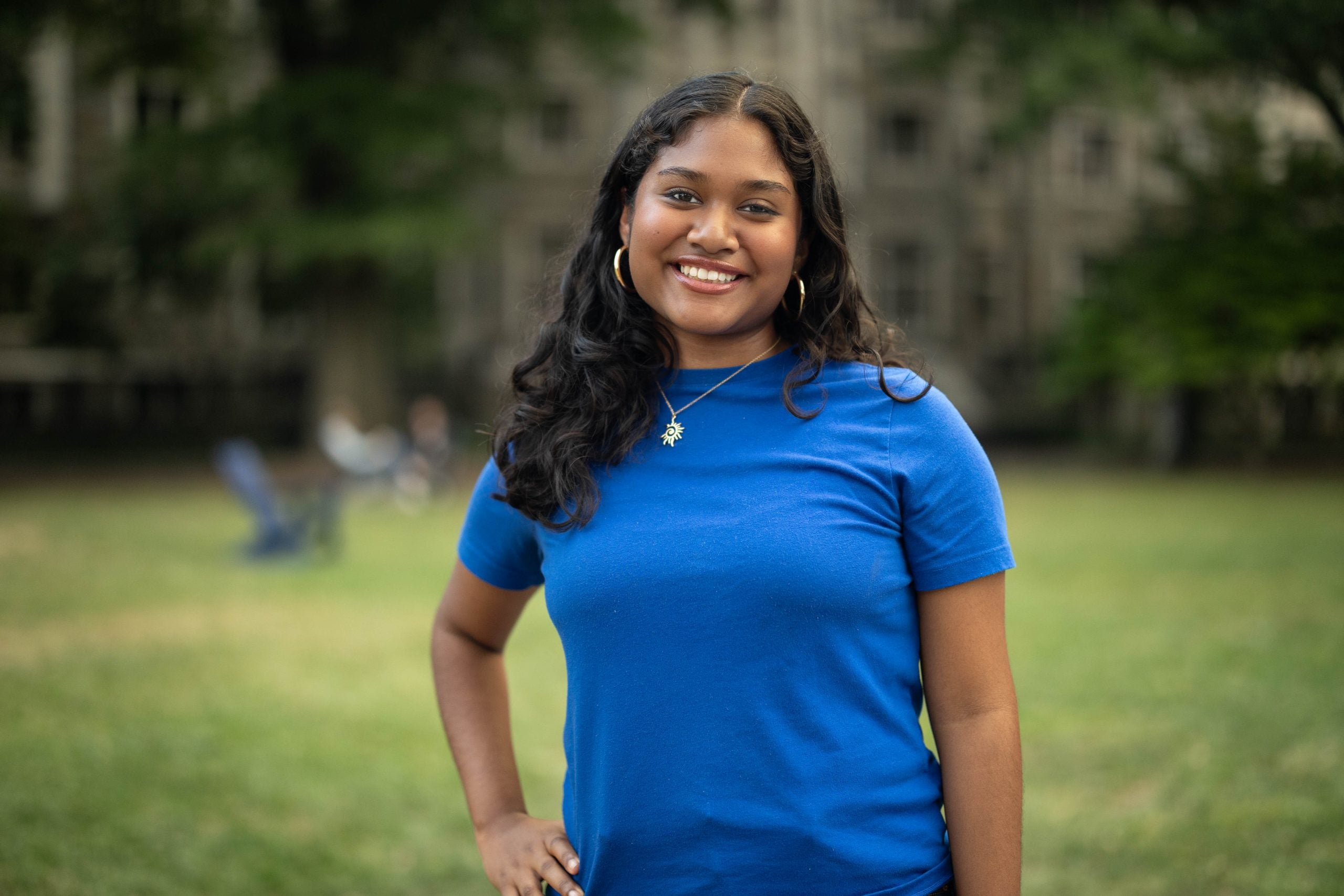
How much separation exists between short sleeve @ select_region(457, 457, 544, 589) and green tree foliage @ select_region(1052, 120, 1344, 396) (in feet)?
45.6

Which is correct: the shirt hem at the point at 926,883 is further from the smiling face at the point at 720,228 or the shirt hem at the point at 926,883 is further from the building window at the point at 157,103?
the building window at the point at 157,103

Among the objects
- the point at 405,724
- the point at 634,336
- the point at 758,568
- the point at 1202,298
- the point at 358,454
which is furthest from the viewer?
the point at 1202,298

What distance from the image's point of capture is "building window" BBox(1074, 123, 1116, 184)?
3494 centimetres

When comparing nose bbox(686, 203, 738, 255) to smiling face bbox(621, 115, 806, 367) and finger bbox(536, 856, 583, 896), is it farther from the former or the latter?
finger bbox(536, 856, 583, 896)

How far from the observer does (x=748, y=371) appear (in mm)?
1876

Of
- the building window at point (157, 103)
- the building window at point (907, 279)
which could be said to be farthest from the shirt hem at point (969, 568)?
the building window at point (907, 279)

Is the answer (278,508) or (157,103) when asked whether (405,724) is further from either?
(157,103)

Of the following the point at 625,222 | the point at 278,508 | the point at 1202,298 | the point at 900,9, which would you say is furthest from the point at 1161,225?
the point at 625,222

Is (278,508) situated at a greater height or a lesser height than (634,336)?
lesser

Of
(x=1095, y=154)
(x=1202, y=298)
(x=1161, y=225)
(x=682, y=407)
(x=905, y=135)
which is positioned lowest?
(x=1202, y=298)

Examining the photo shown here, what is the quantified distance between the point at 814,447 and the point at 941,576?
248 mm

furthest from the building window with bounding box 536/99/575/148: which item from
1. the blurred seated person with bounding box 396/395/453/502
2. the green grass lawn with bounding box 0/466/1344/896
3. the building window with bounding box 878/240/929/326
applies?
the green grass lawn with bounding box 0/466/1344/896

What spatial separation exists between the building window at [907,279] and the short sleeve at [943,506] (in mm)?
32460

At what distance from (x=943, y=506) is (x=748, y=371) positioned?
36 cm
